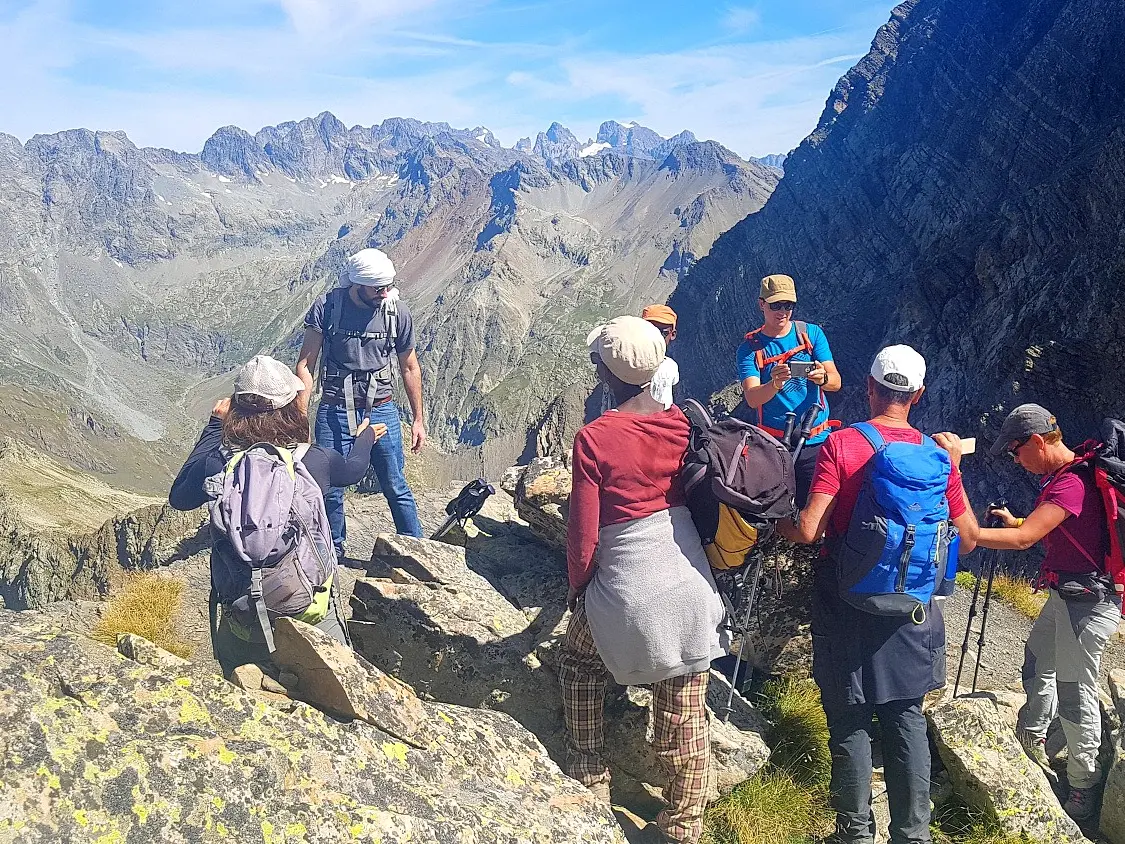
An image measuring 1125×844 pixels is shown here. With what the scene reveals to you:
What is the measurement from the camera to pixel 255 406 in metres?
5.25

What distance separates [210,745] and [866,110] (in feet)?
520

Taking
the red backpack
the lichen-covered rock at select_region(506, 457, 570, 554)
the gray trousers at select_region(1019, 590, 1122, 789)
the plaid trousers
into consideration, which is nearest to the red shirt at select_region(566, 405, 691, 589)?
the plaid trousers

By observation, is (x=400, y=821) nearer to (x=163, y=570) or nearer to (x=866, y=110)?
(x=163, y=570)

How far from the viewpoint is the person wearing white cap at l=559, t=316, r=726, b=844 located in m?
4.69

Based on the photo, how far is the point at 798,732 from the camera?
22.0 ft

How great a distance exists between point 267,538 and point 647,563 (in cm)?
268

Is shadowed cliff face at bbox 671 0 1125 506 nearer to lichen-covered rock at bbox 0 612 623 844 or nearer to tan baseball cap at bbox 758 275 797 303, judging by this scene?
tan baseball cap at bbox 758 275 797 303

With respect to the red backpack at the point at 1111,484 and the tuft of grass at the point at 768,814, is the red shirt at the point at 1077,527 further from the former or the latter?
the tuft of grass at the point at 768,814

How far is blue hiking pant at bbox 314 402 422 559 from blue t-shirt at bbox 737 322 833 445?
4616 millimetres

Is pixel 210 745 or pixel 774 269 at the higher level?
pixel 774 269

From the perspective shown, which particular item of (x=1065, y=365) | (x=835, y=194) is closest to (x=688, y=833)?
(x=1065, y=365)

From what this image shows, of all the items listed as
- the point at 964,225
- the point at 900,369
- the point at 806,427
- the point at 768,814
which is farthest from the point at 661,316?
the point at 964,225

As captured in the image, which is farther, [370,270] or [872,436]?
[370,270]

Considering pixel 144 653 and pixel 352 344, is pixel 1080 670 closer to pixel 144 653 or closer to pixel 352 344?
pixel 144 653
